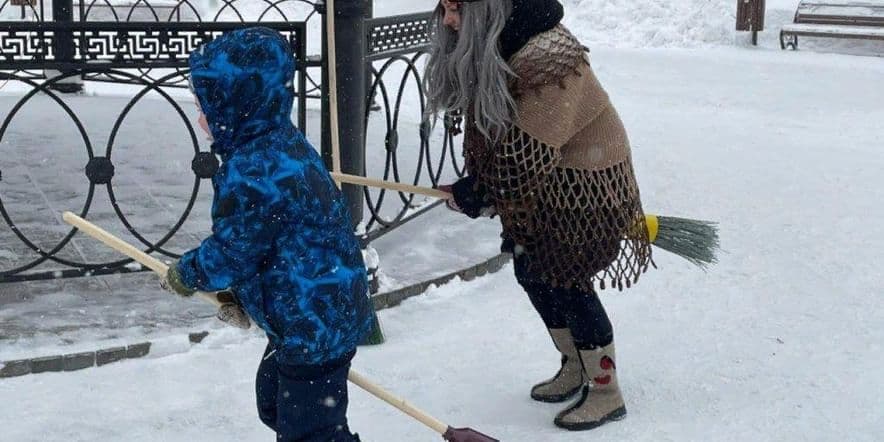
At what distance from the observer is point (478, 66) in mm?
3568

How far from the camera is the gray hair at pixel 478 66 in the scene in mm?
3537

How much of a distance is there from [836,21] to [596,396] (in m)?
12.2

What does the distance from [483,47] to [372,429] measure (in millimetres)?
1212

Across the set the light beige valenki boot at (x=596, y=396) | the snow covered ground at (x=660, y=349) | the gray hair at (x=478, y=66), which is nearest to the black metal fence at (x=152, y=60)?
the snow covered ground at (x=660, y=349)

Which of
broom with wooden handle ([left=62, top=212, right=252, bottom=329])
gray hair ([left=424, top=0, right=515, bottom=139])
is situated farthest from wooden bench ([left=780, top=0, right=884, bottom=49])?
broom with wooden handle ([left=62, top=212, right=252, bottom=329])

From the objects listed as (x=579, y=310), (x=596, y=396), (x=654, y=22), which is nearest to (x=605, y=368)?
(x=596, y=396)

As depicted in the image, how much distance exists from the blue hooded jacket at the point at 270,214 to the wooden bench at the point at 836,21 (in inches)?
485

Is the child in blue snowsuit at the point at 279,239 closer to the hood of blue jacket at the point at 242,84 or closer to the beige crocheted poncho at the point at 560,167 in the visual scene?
the hood of blue jacket at the point at 242,84

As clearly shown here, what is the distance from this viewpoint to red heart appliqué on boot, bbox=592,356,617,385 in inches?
152

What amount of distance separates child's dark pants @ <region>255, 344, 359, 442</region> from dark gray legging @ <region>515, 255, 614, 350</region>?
88cm

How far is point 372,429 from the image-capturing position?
12.7 feet

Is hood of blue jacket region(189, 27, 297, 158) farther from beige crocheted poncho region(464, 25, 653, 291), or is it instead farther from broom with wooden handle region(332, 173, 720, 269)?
broom with wooden handle region(332, 173, 720, 269)

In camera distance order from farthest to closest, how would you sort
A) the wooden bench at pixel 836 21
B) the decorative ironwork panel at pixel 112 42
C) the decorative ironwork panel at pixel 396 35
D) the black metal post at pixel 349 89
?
the wooden bench at pixel 836 21, the decorative ironwork panel at pixel 396 35, the black metal post at pixel 349 89, the decorative ironwork panel at pixel 112 42

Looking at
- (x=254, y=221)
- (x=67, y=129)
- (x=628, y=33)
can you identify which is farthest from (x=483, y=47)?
(x=628, y=33)
